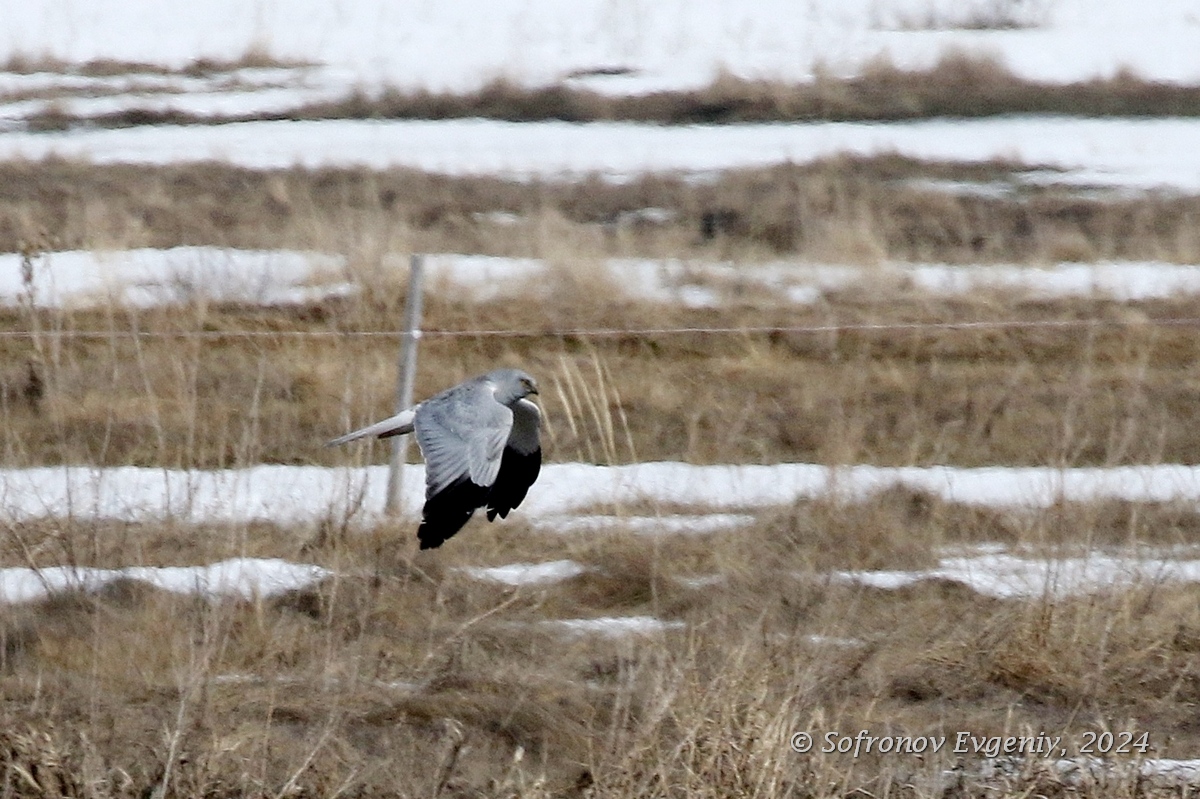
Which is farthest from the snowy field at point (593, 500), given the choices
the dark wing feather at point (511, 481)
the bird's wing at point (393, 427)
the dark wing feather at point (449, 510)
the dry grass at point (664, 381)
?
the dark wing feather at point (449, 510)

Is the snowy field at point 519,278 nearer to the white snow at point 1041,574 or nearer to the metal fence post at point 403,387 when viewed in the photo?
the metal fence post at point 403,387

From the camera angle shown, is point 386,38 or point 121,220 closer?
point 121,220

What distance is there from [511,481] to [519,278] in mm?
5216

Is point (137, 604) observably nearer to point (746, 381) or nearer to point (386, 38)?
point (746, 381)

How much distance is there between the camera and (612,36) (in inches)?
770

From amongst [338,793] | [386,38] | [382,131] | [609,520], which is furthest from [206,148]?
[338,793]

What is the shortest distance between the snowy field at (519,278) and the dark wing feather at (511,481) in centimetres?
470

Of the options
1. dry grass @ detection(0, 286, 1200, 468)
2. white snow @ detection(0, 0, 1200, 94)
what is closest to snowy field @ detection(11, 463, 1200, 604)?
dry grass @ detection(0, 286, 1200, 468)

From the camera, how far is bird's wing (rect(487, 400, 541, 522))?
5.19 m

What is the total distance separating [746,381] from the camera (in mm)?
8812

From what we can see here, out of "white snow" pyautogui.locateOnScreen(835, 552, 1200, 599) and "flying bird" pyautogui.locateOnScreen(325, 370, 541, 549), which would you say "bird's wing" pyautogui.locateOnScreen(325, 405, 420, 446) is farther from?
"white snow" pyautogui.locateOnScreen(835, 552, 1200, 599)

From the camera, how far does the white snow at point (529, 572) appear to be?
612 cm

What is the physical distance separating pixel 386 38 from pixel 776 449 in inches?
515

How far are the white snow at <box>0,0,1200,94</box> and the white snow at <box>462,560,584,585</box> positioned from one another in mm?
11964
